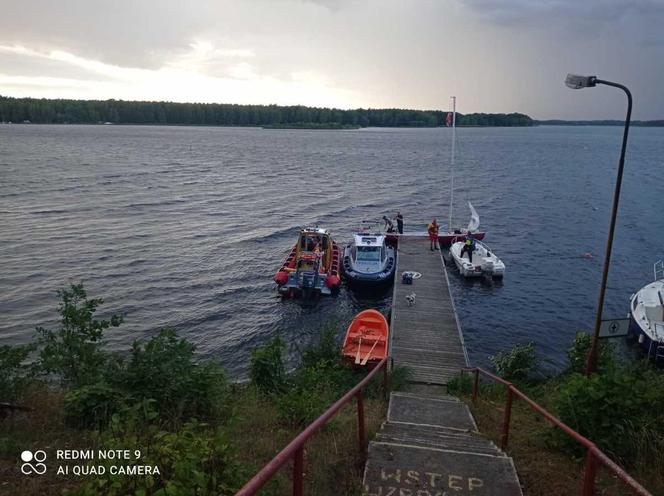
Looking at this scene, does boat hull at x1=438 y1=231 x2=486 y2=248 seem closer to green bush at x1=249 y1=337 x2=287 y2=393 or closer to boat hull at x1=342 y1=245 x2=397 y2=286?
boat hull at x1=342 y1=245 x2=397 y2=286

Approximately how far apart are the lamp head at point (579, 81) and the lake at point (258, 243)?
12434 millimetres

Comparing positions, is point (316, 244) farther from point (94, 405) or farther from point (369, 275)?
point (94, 405)

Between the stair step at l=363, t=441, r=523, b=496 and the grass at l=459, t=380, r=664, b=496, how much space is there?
0.36 metres

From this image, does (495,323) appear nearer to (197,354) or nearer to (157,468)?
(197,354)

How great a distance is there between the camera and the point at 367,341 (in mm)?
17172

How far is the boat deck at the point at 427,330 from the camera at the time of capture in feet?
49.9

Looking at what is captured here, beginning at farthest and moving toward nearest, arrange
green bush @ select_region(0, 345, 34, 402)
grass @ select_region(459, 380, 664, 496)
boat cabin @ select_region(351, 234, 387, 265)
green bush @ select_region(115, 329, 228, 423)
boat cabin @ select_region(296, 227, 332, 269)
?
boat cabin @ select_region(351, 234, 387, 265) → boat cabin @ select_region(296, 227, 332, 269) → green bush @ select_region(0, 345, 34, 402) → green bush @ select_region(115, 329, 228, 423) → grass @ select_region(459, 380, 664, 496)

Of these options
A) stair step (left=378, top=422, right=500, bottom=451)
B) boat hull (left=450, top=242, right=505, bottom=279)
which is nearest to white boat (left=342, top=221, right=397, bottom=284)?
boat hull (left=450, top=242, right=505, bottom=279)

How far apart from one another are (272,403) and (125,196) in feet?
151

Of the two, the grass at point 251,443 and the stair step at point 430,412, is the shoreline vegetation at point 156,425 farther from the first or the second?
the stair step at point 430,412

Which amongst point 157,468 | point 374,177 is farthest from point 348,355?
point 374,177

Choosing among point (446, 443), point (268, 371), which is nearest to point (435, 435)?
→ point (446, 443)

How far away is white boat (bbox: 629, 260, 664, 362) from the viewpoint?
730 inches

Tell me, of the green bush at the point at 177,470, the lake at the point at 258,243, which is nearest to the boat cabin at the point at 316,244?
the lake at the point at 258,243
